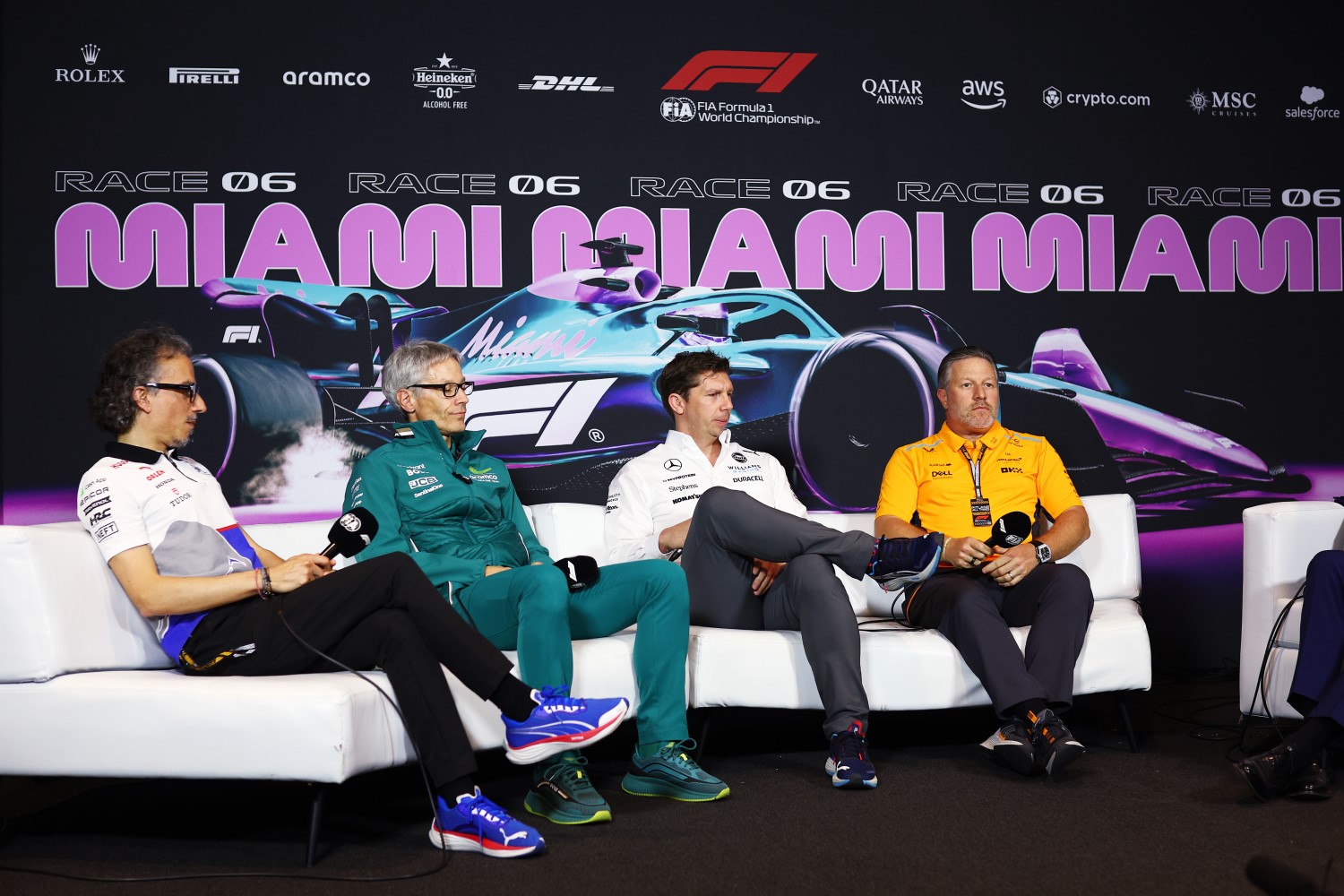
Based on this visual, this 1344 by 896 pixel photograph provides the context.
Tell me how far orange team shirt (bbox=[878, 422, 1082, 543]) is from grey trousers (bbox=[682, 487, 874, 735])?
1.82 ft

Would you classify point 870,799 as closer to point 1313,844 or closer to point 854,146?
point 1313,844

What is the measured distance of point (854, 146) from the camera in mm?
4746

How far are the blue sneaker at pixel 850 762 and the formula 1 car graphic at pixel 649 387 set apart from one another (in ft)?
5.87

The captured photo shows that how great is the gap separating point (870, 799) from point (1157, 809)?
633 mm

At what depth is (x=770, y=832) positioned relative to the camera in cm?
259

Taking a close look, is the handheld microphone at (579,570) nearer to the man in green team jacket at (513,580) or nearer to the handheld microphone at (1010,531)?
the man in green team jacket at (513,580)

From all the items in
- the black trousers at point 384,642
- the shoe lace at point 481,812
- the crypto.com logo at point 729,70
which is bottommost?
the shoe lace at point 481,812

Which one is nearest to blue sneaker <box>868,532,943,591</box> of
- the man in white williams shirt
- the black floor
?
the man in white williams shirt

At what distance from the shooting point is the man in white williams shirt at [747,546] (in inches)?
119

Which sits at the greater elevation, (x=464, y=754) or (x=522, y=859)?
(x=464, y=754)

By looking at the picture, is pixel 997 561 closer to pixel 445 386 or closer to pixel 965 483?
pixel 965 483

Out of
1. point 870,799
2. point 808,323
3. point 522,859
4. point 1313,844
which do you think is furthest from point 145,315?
point 1313,844

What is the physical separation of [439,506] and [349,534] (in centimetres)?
61

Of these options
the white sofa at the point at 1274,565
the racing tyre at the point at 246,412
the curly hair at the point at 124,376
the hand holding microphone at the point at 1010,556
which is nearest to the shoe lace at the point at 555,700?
the curly hair at the point at 124,376
